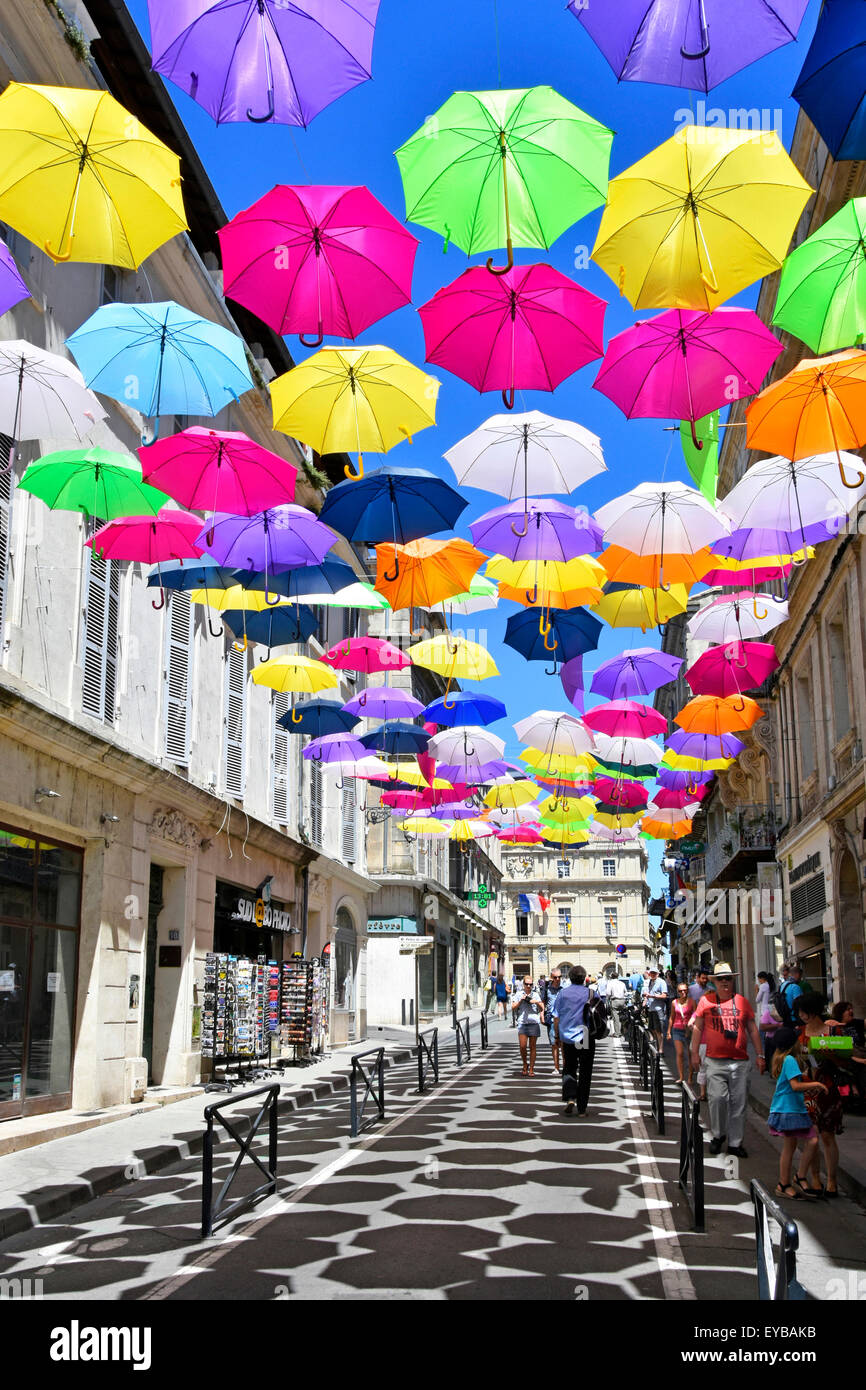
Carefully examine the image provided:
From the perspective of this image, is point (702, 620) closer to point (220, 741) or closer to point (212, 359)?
point (212, 359)

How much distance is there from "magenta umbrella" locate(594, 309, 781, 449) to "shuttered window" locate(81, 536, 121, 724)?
847 cm

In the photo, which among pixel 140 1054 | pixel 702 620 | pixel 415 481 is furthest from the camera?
pixel 140 1054

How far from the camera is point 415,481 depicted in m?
10.7

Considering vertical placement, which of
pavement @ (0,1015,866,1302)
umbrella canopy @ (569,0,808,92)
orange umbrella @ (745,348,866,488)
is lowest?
pavement @ (0,1015,866,1302)

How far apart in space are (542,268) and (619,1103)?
12.2 meters

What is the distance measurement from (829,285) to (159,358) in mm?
4982

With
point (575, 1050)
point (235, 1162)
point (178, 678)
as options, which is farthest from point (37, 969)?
point (575, 1050)

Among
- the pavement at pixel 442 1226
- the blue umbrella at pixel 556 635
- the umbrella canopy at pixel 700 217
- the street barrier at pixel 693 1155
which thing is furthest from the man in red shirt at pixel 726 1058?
the umbrella canopy at pixel 700 217

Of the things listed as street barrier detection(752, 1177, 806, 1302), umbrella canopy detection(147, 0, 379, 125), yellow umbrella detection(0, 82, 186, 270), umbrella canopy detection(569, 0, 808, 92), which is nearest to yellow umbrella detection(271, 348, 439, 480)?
yellow umbrella detection(0, 82, 186, 270)

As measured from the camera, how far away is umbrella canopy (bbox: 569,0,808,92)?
235 inches

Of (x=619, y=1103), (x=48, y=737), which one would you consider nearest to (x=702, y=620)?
(x=619, y=1103)

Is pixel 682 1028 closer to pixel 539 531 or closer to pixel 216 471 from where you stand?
pixel 539 531

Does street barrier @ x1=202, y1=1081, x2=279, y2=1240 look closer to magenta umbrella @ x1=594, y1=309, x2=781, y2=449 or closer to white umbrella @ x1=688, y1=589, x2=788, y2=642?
magenta umbrella @ x1=594, y1=309, x2=781, y2=449

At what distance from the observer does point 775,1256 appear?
491 cm
